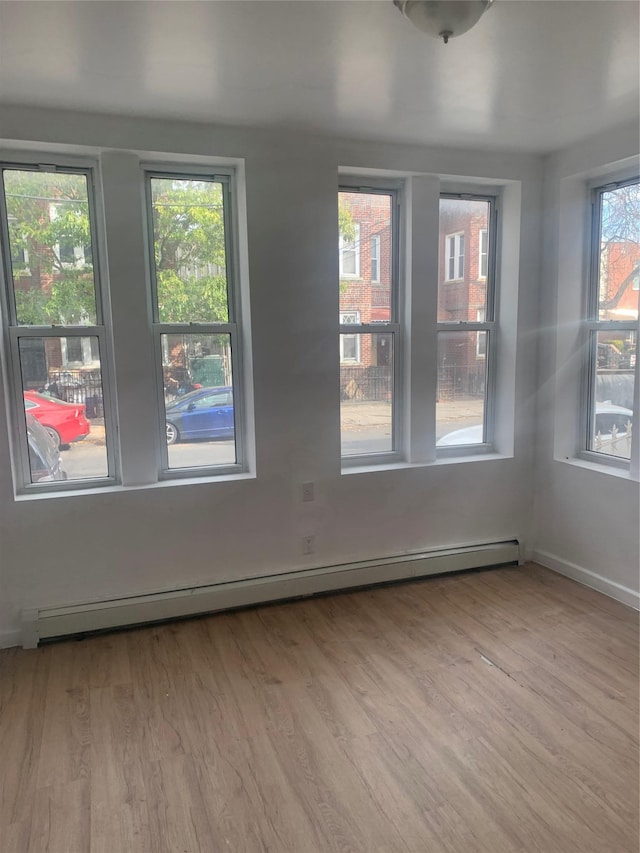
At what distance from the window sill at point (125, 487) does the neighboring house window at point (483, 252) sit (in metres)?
2.04

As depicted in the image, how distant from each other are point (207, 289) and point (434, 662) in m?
2.29

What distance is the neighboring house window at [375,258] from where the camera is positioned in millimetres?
3525

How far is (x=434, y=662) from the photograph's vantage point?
9.01 ft

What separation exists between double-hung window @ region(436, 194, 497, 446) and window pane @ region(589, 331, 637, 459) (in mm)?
660

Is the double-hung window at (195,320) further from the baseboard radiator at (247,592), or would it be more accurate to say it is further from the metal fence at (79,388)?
the baseboard radiator at (247,592)

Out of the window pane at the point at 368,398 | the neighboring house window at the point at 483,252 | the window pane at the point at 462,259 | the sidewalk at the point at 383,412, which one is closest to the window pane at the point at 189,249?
the window pane at the point at 368,398

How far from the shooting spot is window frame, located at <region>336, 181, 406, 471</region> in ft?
11.4

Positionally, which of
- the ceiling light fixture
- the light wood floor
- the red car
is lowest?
the light wood floor

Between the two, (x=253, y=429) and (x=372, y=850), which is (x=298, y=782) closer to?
(x=372, y=850)

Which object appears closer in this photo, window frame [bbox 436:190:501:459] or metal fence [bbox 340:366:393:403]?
metal fence [bbox 340:366:393:403]

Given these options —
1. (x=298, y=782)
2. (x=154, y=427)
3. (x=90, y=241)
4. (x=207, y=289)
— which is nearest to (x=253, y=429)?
(x=154, y=427)

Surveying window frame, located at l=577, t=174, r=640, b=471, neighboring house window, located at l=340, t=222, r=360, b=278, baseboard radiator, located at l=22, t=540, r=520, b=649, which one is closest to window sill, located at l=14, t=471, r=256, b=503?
baseboard radiator, located at l=22, t=540, r=520, b=649

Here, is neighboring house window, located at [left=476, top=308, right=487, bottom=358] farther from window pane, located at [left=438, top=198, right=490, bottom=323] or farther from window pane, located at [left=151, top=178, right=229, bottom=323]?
window pane, located at [left=151, top=178, right=229, bottom=323]

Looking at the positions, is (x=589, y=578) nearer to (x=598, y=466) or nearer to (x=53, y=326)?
(x=598, y=466)
